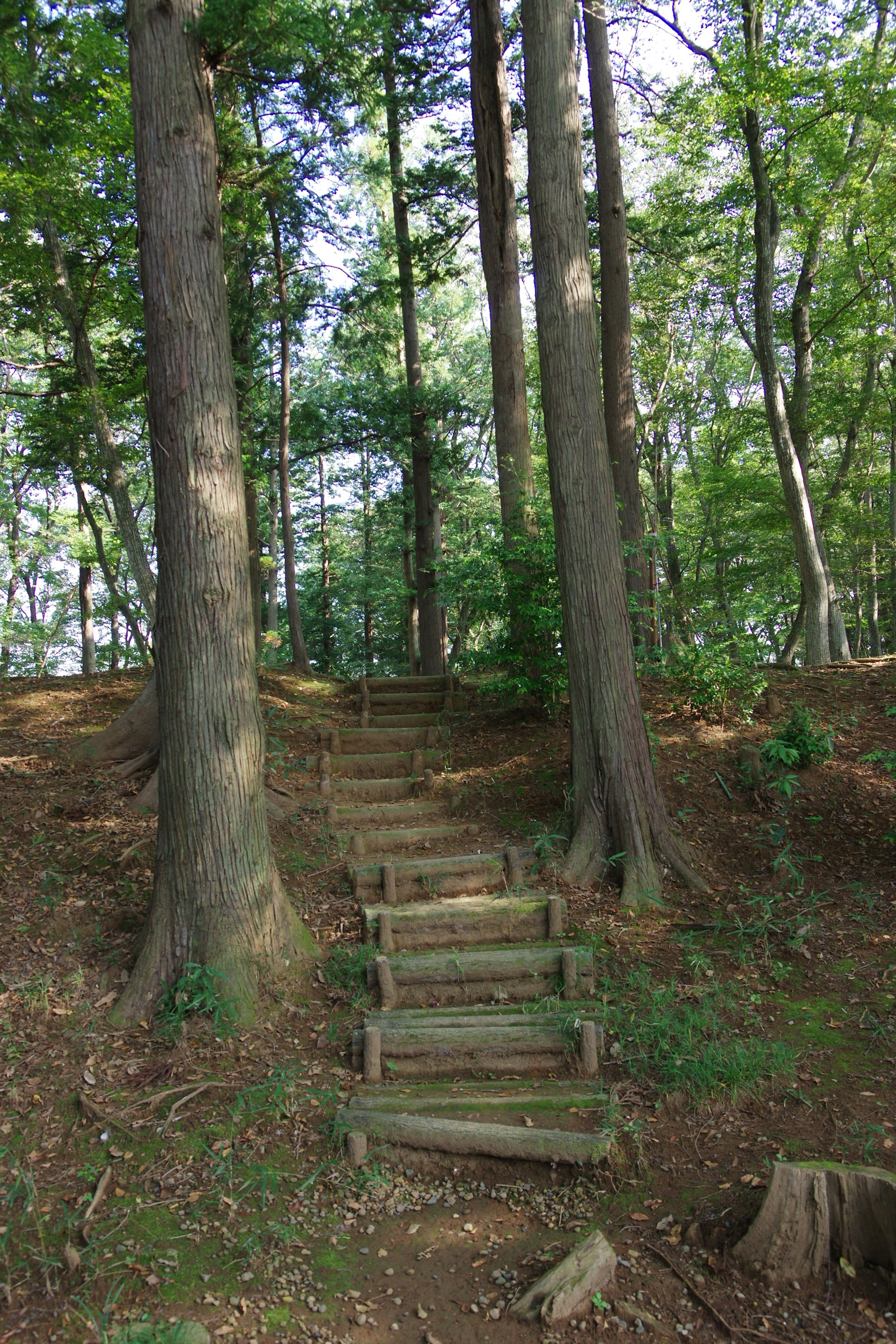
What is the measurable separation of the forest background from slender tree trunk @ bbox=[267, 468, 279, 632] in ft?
0.58

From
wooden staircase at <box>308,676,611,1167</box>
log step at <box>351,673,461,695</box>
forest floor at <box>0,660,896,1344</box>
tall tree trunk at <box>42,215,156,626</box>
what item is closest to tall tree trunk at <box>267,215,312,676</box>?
log step at <box>351,673,461,695</box>

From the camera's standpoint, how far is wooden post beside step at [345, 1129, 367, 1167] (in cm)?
384

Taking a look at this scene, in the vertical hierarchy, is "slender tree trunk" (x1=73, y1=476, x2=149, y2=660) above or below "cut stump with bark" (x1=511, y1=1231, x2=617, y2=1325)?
above

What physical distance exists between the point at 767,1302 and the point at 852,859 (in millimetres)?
3702

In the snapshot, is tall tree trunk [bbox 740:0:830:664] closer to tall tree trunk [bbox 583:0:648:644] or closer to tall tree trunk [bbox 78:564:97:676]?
tall tree trunk [bbox 583:0:648:644]

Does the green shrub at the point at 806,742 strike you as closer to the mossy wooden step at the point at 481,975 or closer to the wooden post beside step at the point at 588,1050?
the mossy wooden step at the point at 481,975

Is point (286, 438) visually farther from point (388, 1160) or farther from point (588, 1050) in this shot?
point (388, 1160)

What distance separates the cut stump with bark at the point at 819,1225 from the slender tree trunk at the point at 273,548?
786 inches

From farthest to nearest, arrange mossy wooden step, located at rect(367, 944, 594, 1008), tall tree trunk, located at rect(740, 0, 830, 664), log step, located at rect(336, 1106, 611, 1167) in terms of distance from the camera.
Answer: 1. tall tree trunk, located at rect(740, 0, 830, 664)
2. mossy wooden step, located at rect(367, 944, 594, 1008)
3. log step, located at rect(336, 1106, 611, 1167)

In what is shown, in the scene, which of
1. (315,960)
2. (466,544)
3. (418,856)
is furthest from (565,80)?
(466,544)

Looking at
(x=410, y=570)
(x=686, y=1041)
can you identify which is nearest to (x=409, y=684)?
(x=686, y=1041)

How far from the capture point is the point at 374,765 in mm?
8289

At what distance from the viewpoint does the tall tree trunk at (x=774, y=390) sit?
1071 centimetres

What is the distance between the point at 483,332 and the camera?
78.0ft
